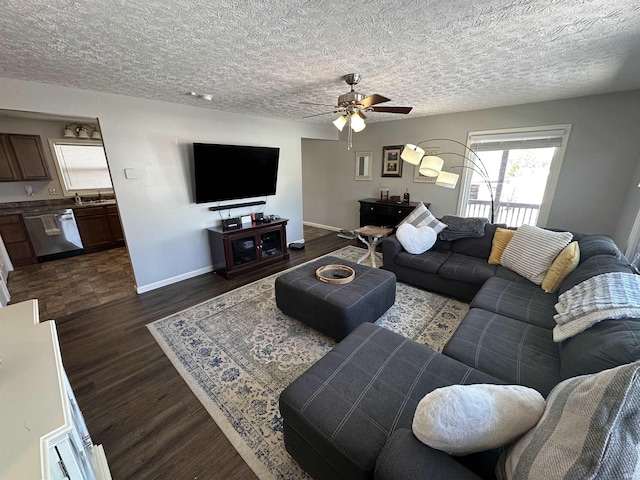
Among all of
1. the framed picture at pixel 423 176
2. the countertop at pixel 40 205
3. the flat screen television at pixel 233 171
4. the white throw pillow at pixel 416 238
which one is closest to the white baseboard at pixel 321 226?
the framed picture at pixel 423 176

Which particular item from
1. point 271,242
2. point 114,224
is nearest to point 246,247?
point 271,242

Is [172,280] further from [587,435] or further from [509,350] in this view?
[587,435]

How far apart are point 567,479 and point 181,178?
13.2 ft

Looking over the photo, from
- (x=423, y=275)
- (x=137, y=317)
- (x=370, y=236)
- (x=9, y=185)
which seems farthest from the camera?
(x=9, y=185)

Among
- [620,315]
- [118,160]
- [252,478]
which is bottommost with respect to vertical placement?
[252,478]

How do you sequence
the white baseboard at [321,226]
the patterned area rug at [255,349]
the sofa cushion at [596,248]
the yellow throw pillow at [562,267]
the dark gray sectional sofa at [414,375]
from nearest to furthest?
the dark gray sectional sofa at [414,375] < the patterned area rug at [255,349] < the sofa cushion at [596,248] < the yellow throw pillow at [562,267] < the white baseboard at [321,226]

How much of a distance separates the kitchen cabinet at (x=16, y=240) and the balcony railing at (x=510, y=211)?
24.4ft

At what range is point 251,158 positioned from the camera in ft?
12.8

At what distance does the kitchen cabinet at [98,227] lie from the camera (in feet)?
15.1

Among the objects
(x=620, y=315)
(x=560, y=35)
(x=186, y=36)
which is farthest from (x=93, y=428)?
(x=560, y=35)

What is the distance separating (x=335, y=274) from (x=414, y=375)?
142cm

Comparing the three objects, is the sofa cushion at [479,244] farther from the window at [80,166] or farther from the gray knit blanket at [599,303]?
the window at [80,166]

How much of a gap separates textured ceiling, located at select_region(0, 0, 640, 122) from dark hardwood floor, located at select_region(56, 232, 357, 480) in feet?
7.68

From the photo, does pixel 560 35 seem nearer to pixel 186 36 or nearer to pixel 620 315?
pixel 620 315
